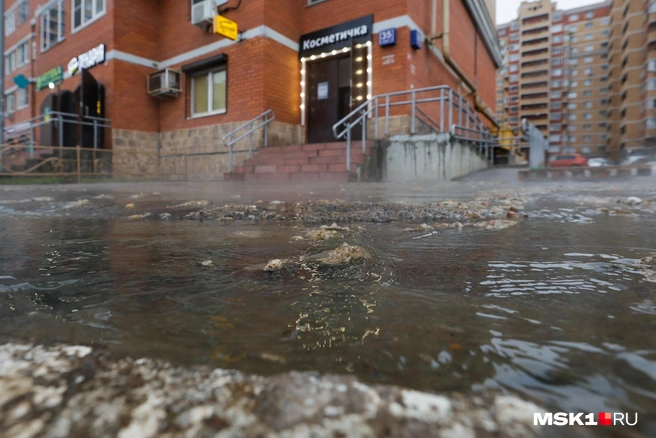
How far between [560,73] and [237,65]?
3189 inches

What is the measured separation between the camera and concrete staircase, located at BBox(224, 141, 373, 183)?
8195mm

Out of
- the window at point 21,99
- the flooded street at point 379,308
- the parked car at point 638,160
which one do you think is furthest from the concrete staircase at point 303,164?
the window at point 21,99

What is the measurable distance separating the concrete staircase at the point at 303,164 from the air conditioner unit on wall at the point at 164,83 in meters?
4.69

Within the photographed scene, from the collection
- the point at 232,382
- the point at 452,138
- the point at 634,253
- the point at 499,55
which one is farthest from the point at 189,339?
the point at 499,55

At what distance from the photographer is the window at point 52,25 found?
1573 centimetres

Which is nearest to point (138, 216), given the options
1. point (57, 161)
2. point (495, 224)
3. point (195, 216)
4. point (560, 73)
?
point (195, 216)

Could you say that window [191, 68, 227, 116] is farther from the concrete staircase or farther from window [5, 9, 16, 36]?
window [5, 9, 16, 36]

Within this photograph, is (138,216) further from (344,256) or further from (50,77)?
(50,77)

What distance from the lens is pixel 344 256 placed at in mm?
1335

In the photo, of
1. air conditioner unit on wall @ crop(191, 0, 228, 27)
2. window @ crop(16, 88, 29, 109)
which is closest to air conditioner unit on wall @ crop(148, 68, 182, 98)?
→ air conditioner unit on wall @ crop(191, 0, 228, 27)

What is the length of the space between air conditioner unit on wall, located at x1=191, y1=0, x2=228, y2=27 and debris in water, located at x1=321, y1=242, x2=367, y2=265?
11.9 metres

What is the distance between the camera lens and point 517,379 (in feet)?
1.84

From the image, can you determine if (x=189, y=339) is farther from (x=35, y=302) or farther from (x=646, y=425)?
(x=646, y=425)

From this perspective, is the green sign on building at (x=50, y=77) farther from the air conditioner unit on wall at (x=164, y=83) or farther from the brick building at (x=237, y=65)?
the air conditioner unit on wall at (x=164, y=83)
